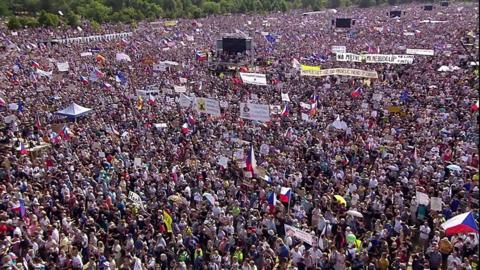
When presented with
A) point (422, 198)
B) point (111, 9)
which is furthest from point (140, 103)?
point (111, 9)

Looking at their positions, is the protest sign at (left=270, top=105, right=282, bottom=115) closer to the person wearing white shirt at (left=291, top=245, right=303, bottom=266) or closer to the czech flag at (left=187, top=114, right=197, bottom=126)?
the czech flag at (left=187, top=114, right=197, bottom=126)

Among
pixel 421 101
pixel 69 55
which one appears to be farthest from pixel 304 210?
pixel 69 55

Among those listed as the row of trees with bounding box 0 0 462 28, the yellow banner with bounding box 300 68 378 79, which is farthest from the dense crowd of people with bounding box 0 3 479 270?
the row of trees with bounding box 0 0 462 28

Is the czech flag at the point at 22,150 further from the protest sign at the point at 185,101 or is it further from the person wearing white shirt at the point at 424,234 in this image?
the person wearing white shirt at the point at 424,234

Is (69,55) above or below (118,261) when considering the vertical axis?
below

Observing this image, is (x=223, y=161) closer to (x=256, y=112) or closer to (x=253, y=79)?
(x=256, y=112)

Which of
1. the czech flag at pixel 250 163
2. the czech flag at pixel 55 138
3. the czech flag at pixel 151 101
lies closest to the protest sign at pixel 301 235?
the czech flag at pixel 250 163

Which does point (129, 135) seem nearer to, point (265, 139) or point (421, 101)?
point (265, 139)
